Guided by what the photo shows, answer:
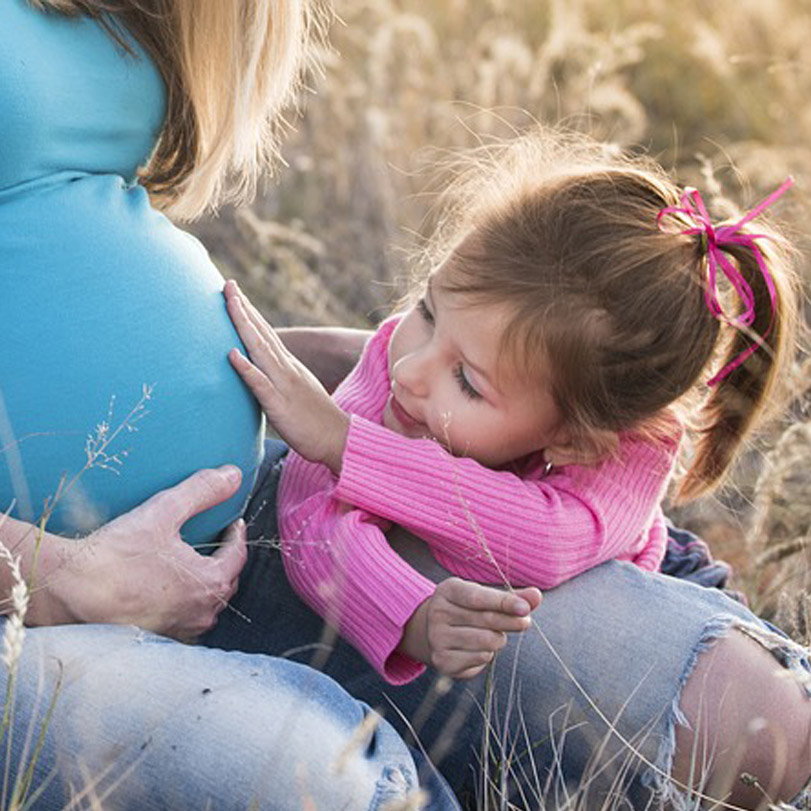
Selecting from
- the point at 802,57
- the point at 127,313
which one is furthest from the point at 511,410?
the point at 802,57

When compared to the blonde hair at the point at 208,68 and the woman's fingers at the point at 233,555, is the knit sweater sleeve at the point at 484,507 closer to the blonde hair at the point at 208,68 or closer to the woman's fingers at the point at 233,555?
the woman's fingers at the point at 233,555

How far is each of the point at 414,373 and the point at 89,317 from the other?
509 mm

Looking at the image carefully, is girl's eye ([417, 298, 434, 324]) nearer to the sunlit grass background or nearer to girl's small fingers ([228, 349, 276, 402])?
girl's small fingers ([228, 349, 276, 402])

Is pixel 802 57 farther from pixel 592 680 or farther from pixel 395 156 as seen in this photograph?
pixel 592 680

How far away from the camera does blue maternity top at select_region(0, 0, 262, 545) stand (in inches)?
88.0

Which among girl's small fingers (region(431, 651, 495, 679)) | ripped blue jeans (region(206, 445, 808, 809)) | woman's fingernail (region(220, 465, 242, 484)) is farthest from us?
woman's fingernail (region(220, 465, 242, 484))

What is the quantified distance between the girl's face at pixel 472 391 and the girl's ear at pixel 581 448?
0.03 feet

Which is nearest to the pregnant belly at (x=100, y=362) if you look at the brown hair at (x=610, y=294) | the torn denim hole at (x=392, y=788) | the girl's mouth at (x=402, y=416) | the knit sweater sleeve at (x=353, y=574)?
the knit sweater sleeve at (x=353, y=574)

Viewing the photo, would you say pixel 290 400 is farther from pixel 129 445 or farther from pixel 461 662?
pixel 461 662

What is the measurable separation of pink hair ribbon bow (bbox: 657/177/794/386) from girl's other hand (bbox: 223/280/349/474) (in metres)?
0.62

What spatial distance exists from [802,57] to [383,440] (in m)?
4.02

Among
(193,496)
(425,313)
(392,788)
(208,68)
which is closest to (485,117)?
(208,68)

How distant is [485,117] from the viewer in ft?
16.7

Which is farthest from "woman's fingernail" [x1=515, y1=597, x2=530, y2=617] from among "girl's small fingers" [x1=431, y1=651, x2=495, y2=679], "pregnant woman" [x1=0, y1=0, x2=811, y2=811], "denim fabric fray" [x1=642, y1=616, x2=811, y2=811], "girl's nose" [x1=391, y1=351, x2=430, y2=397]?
"girl's nose" [x1=391, y1=351, x2=430, y2=397]
